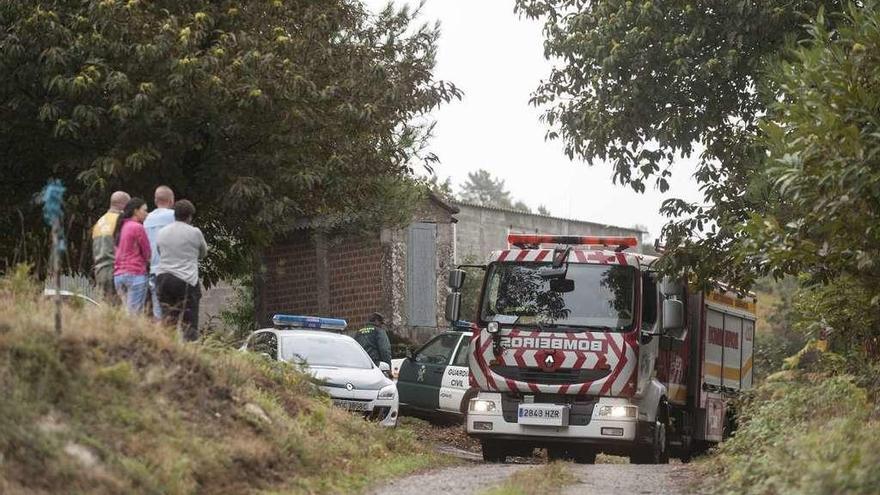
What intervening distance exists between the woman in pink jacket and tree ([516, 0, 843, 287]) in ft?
26.6

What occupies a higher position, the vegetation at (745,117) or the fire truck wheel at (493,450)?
the vegetation at (745,117)

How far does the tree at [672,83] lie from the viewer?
2139cm

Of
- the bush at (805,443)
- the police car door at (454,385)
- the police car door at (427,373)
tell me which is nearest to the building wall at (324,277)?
the police car door at (427,373)

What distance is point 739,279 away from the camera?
18.4 metres

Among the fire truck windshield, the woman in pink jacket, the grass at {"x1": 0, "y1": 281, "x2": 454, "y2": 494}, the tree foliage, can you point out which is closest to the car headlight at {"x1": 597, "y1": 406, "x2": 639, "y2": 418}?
the fire truck windshield

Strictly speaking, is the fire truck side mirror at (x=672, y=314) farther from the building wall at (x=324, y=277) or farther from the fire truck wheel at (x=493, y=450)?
the building wall at (x=324, y=277)

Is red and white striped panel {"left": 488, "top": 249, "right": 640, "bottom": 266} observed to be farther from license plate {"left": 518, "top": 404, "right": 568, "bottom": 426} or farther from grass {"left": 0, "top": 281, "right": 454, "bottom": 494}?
grass {"left": 0, "top": 281, "right": 454, "bottom": 494}

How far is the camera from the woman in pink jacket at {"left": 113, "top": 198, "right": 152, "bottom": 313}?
1459cm

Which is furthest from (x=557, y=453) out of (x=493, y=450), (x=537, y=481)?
(x=537, y=481)

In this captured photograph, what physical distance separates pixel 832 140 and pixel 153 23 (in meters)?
11.5

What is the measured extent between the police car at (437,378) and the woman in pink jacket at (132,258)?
28.2 feet

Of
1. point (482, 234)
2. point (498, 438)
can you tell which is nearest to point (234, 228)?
point (498, 438)

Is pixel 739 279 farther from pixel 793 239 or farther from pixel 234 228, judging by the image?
pixel 234 228

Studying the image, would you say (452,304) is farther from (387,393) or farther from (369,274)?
(369,274)
